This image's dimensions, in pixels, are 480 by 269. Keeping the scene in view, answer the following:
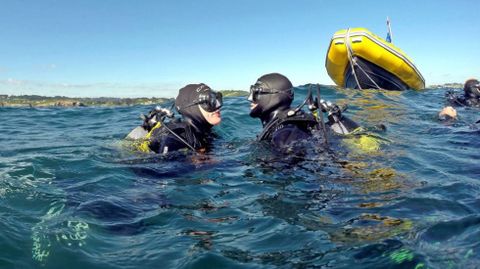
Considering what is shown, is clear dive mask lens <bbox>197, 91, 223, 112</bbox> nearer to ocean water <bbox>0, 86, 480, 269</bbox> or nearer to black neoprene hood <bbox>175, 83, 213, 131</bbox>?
black neoprene hood <bbox>175, 83, 213, 131</bbox>

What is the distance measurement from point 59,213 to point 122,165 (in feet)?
6.71

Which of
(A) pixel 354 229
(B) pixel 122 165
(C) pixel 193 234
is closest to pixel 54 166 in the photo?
(B) pixel 122 165

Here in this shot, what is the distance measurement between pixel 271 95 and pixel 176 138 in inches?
69.1

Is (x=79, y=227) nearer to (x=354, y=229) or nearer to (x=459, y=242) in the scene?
(x=354, y=229)

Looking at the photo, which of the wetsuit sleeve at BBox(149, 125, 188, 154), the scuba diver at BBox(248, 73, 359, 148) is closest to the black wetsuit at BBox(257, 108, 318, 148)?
the scuba diver at BBox(248, 73, 359, 148)

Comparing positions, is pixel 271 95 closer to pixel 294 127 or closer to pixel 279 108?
pixel 279 108

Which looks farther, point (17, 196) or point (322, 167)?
point (322, 167)

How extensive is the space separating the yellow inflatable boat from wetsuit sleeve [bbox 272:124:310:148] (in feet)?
33.5

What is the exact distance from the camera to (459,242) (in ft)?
9.48

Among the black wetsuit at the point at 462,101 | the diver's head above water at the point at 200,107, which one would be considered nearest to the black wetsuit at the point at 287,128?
the diver's head above water at the point at 200,107

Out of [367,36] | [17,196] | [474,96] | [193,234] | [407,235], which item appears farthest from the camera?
[367,36]

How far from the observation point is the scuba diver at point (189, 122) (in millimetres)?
5977

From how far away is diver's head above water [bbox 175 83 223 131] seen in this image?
21.2 feet

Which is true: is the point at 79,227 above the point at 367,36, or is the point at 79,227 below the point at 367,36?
below
